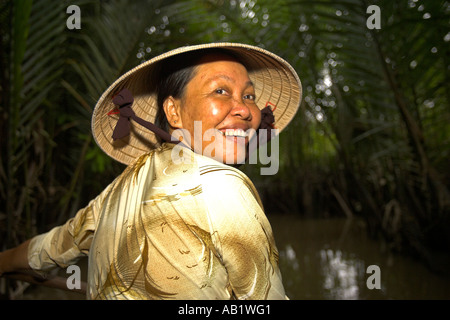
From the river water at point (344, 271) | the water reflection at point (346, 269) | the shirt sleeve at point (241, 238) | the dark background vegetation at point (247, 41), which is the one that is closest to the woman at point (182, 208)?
the shirt sleeve at point (241, 238)

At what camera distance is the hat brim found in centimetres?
100

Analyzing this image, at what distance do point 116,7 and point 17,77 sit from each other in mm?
680

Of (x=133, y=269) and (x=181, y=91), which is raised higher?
(x=181, y=91)

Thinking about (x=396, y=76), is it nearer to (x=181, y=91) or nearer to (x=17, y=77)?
(x=181, y=91)

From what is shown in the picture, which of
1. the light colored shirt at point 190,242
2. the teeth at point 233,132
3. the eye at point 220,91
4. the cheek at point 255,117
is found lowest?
the light colored shirt at point 190,242

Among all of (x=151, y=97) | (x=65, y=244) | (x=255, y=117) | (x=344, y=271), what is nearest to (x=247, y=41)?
(x=344, y=271)

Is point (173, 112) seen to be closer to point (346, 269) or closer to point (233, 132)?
point (233, 132)

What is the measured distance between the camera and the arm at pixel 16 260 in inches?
39.0

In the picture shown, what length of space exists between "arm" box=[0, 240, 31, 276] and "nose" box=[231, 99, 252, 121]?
26.2 inches

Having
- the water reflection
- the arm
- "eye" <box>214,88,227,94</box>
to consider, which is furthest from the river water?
"eye" <box>214,88,227,94</box>

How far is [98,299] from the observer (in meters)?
0.74

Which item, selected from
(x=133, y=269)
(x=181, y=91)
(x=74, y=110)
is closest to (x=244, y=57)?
(x=181, y=91)

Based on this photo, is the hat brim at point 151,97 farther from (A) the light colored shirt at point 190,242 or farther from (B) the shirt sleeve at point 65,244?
(A) the light colored shirt at point 190,242

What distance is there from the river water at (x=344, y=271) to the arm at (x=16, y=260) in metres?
1.25
